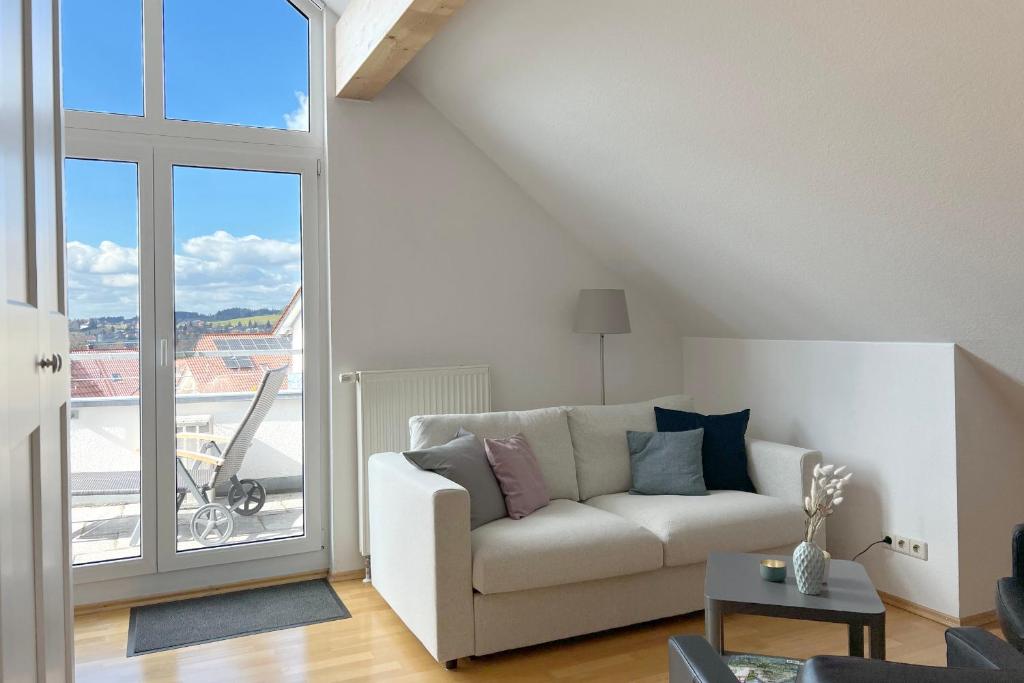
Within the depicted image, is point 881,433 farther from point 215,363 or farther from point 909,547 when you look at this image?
point 215,363

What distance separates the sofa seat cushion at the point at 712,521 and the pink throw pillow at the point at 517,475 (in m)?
0.13

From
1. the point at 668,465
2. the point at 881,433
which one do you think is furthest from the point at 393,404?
the point at 881,433

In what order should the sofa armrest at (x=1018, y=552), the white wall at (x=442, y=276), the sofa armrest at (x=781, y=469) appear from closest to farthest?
the sofa armrest at (x=1018, y=552)
the sofa armrest at (x=781, y=469)
the white wall at (x=442, y=276)

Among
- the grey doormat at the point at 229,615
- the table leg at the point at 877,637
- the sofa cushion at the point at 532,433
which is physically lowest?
the grey doormat at the point at 229,615

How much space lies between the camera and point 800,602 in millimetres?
2582

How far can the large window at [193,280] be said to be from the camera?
3.87 metres

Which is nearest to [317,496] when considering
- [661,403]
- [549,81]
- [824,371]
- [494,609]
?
[494,609]

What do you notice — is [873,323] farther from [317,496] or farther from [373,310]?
[317,496]

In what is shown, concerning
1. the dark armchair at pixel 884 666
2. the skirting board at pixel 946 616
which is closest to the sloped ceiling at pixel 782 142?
the skirting board at pixel 946 616

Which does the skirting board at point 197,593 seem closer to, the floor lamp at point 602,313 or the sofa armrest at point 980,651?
the floor lamp at point 602,313

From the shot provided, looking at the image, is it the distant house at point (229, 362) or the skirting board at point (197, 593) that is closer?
the skirting board at point (197, 593)

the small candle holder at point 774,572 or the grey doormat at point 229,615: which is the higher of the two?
the small candle holder at point 774,572

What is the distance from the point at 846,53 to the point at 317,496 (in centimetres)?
328

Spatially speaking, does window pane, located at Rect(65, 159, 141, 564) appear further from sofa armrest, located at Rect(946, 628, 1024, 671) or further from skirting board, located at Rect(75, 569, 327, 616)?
sofa armrest, located at Rect(946, 628, 1024, 671)
